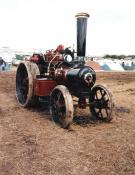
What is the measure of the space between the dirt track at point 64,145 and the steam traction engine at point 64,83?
360 mm

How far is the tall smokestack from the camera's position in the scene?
820cm

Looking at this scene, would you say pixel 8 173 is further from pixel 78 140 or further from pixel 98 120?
pixel 98 120

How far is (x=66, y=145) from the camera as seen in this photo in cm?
656

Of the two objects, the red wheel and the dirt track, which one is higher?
the red wheel

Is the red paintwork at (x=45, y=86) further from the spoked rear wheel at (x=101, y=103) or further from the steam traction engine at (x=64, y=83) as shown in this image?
the spoked rear wheel at (x=101, y=103)

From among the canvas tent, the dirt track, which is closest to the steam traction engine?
the dirt track

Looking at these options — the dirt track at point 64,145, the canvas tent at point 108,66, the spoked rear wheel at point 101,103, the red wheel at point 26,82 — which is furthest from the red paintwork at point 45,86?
the canvas tent at point 108,66

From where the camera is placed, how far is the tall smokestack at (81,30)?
8203 millimetres

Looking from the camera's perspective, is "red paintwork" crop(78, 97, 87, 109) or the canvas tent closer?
"red paintwork" crop(78, 97, 87, 109)

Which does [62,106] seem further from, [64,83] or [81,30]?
[81,30]

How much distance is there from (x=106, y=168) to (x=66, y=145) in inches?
52.1

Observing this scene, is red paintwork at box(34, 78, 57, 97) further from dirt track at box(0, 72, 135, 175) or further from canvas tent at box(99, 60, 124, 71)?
canvas tent at box(99, 60, 124, 71)

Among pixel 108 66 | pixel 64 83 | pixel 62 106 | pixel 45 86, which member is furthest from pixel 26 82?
pixel 108 66

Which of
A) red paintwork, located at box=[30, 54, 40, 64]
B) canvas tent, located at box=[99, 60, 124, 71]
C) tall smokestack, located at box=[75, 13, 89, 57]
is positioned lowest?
canvas tent, located at box=[99, 60, 124, 71]
